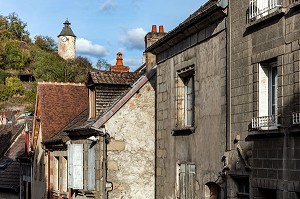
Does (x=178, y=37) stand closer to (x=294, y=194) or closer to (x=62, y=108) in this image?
(x=294, y=194)

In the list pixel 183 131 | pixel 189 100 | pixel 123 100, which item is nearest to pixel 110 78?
pixel 123 100

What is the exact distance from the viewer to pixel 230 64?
1176 centimetres

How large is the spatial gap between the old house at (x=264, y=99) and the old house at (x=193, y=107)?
23.3 inches

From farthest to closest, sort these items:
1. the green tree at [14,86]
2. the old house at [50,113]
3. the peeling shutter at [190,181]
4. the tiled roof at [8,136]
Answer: the green tree at [14,86] → the tiled roof at [8,136] → the old house at [50,113] → the peeling shutter at [190,181]

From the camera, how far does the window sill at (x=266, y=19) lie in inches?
393

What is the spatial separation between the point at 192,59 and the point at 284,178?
16.0 feet

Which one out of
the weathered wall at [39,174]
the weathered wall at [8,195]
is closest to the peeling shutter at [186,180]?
the weathered wall at [39,174]

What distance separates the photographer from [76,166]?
18.5 meters

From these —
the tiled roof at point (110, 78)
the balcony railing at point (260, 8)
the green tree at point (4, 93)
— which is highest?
the green tree at point (4, 93)

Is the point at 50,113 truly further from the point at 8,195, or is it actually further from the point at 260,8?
the point at 260,8

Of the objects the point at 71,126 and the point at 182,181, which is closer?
the point at 182,181

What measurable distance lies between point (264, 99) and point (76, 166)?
30.4 ft

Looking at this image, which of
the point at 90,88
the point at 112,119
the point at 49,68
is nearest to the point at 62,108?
the point at 90,88

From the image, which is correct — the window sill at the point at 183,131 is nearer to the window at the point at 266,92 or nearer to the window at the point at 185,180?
the window at the point at 185,180
